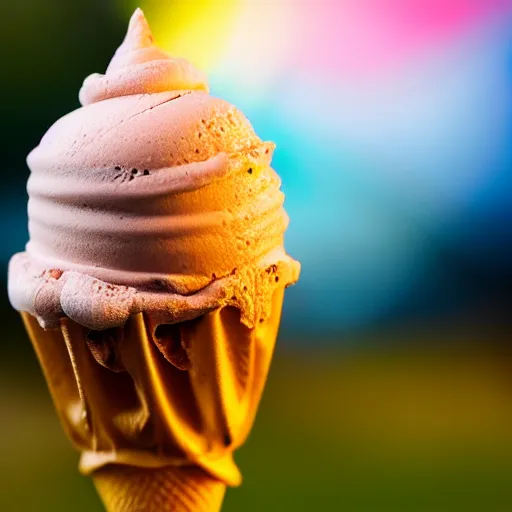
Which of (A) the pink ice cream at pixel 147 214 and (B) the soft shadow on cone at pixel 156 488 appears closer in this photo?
(A) the pink ice cream at pixel 147 214

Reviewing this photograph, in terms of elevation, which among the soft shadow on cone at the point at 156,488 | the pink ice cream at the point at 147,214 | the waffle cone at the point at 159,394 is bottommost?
the soft shadow on cone at the point at 156,488

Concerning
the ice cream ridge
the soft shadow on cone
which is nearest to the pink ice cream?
the ice cream ridge

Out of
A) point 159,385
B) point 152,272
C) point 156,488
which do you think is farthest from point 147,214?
point 156,488

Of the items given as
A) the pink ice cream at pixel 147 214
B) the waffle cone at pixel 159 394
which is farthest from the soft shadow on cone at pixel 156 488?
the pink ice cream at pixel 147 214

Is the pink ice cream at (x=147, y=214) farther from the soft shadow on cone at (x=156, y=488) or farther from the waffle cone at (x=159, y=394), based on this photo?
the soft shadow on cone at (x=156, y=488)

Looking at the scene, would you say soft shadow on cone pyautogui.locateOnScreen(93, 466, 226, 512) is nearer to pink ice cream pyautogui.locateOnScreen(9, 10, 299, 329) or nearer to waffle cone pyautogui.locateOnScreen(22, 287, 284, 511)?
waffle cone pyautogui.locateOnScreen(22, 287, 284, 511)

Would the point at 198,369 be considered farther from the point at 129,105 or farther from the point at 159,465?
the point at 129,105

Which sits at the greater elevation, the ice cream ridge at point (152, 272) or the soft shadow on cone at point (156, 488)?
the ice cream ridge at point (152, 272)

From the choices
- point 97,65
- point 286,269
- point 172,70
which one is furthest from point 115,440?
point 97,65
